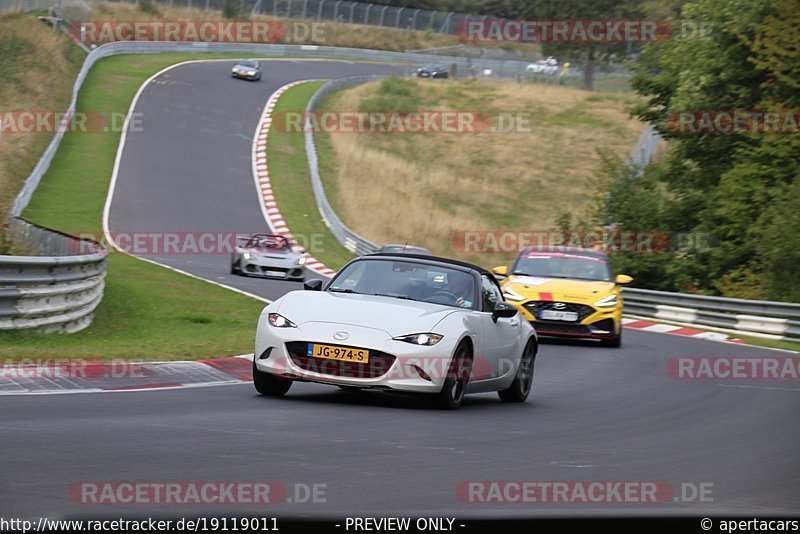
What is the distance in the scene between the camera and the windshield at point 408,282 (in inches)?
455

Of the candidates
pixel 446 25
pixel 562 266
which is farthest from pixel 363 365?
pixel 446 25

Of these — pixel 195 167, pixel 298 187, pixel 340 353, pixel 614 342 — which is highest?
pixel 340 353

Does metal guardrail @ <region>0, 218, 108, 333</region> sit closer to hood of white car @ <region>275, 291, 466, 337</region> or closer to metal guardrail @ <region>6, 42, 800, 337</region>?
metal guardrail @ <region>6, 42, 800, 337</region>

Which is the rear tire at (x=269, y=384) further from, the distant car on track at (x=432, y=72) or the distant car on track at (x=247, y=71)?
the distant car on track at (x=432, y=72)

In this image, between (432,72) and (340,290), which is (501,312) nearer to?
(340,290)

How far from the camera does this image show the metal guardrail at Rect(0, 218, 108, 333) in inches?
546

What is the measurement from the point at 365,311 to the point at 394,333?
0.42m

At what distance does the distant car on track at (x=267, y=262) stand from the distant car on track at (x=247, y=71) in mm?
35902

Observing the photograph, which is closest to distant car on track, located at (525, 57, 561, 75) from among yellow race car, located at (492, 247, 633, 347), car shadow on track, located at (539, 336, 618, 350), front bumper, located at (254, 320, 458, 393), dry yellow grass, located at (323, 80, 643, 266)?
Answer: dry yellow grass, located at (323, 80, 643, 266)

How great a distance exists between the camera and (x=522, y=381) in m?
12.7

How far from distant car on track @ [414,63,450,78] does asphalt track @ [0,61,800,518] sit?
65550mm

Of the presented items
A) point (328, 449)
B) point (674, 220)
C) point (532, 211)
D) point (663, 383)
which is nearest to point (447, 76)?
point (532, 211)

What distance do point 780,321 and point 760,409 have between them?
1359cm

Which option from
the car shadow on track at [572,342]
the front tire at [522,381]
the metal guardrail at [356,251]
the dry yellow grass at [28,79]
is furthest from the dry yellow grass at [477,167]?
the front tire at [522,381]
